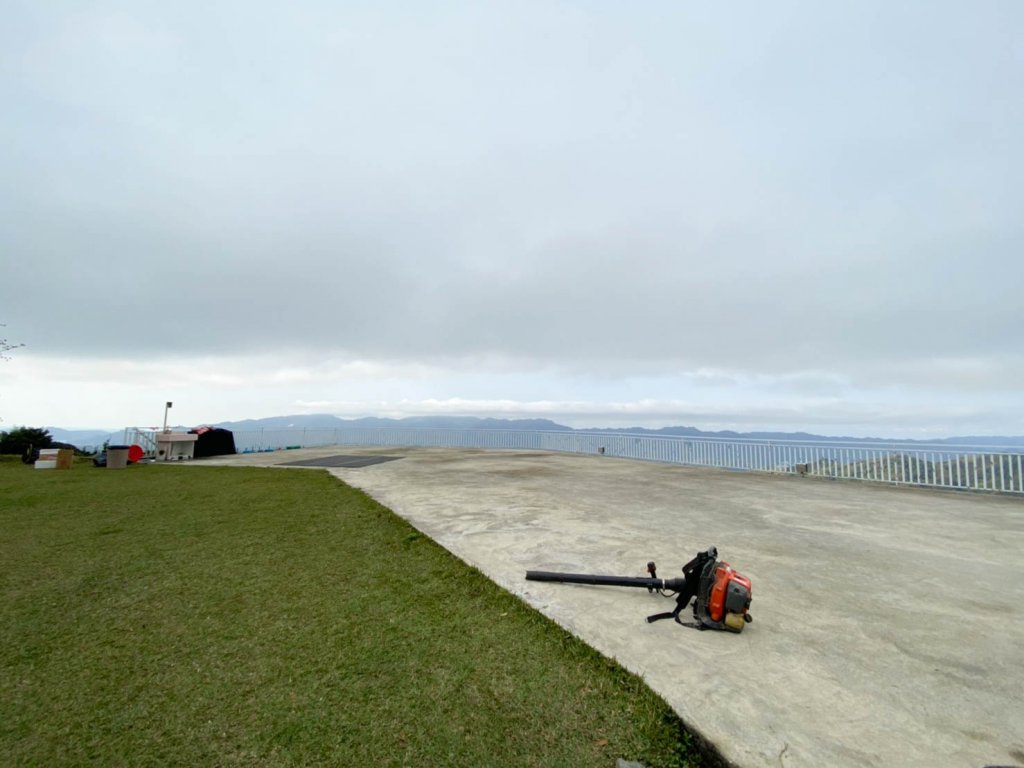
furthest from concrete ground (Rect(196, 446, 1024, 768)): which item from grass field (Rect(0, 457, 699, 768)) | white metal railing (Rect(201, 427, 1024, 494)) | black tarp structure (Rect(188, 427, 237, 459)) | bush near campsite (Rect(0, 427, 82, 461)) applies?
bush near campsite (Rect(0, 427, 82, 461))

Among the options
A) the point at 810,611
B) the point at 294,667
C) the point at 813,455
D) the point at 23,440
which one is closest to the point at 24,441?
the point at 23,440

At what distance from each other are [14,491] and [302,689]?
826 centimetres

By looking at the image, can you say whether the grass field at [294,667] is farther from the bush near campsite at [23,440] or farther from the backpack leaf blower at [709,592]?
the bush near campsite at [23,440]

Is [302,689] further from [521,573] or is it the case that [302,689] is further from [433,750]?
[521,573]

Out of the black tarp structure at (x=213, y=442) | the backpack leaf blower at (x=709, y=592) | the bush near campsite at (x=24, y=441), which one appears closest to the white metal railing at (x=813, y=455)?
the black tarp structure at (x=213, y=442)

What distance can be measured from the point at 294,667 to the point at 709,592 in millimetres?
2159

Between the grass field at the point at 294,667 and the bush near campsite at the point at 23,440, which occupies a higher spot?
the bush near campsite at the point at 23,440

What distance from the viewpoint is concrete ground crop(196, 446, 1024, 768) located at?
1565 mm

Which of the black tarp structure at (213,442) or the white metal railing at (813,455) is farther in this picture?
the black tarp structure at (213,442)

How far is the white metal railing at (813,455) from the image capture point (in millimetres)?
6812

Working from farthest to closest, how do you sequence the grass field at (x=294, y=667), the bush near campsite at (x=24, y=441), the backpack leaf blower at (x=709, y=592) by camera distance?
the bush near campsite at (x=24, y=441), the backpack leaf blower at (x=709, y=592), the grass field at (x=294, y=667)

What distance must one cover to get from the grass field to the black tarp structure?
35.3 feet

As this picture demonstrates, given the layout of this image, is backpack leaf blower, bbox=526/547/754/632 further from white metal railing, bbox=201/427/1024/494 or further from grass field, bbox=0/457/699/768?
white metal railing, bbox=201/427/1024/494

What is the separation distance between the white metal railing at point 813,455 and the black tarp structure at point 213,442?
4.03 meters
